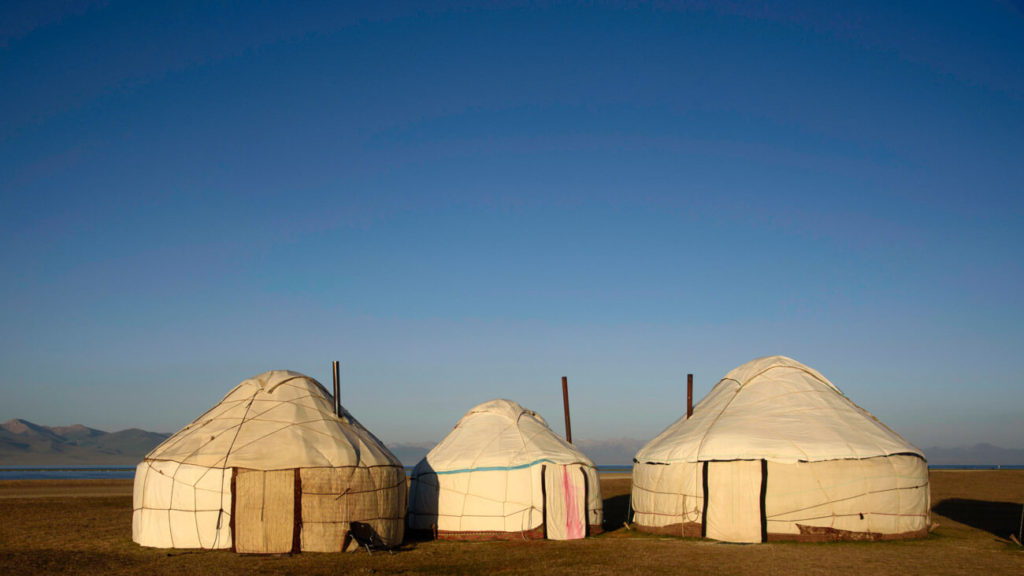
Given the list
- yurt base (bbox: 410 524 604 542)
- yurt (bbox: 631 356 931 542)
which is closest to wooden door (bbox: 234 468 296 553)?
yurt base (bbox: 410 524 604 542)

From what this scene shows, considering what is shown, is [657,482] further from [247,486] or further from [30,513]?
[30,513]

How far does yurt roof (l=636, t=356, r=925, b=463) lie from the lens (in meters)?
14.7

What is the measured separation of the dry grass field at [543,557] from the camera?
35.7ft

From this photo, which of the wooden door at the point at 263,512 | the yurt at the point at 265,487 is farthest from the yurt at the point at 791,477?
the wooden door at the point at 263,512

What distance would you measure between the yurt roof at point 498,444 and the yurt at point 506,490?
2cm

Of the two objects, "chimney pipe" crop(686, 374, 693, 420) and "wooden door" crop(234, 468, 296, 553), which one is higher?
"chimney pipe" crop(686, 374, 693, 420)

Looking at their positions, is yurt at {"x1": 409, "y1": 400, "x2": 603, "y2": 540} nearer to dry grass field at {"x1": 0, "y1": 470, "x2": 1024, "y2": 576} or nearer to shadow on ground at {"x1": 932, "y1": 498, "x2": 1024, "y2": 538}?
dry grass field at {"x1": 0, "y1": 470, "x2": 1024, "y2": 576}

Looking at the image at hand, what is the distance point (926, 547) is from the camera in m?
13.6

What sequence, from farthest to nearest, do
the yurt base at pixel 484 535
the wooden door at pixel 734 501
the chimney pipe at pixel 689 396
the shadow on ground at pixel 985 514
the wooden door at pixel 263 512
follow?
the chimney pipe at pixel 689 396 < the shadow on ground at pixel 985 514 < the yurt base at pixel 484 535 < the wooden door at pixel 734 501 < the wooden door at pixel 263 512

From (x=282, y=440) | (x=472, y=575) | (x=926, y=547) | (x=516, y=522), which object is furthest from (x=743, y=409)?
(x=282, y=440)

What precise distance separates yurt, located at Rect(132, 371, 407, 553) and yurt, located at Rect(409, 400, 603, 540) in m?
1.96

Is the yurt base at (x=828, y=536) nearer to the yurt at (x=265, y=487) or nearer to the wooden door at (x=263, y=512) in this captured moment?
the yurt at (x=265, y=487)

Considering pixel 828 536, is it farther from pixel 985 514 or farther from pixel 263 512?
pixel 263 512

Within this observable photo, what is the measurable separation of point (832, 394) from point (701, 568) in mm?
7615
